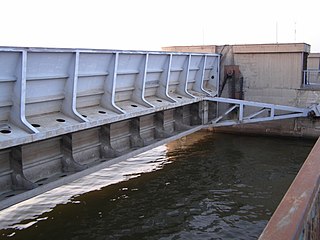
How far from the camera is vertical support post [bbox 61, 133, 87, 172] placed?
251 inches

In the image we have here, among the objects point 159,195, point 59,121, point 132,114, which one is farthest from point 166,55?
point 59,121

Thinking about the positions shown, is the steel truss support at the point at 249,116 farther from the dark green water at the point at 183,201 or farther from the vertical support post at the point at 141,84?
the vertical support post at the point at 141,84

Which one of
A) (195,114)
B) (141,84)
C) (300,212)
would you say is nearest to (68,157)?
(141,84)

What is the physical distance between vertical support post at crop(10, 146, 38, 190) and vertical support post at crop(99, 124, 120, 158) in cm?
200

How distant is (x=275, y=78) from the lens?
46.1 ft

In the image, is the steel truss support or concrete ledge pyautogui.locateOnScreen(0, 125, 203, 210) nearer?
concrete ledge pyautogui.locateOnScreen(0, 125, 203, 210)

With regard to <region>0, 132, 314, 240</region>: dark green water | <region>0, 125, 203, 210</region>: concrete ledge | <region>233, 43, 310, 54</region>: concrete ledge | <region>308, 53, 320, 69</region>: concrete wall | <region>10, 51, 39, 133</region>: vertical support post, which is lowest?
<region>0, 132, 314, 240</region>: dark green water

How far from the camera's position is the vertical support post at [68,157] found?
6.38 m

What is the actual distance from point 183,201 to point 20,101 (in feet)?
15.3

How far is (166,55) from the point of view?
9.65 meters

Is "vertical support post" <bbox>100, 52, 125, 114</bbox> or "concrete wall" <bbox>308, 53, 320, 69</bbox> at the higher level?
"concrete wall" <bbox>308, 53, 320, 69</bbox>

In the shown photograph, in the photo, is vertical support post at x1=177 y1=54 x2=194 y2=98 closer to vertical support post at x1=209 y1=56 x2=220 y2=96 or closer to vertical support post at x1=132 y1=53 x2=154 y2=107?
vertical support post at x1=132 y1=53 x2=154 y2=107

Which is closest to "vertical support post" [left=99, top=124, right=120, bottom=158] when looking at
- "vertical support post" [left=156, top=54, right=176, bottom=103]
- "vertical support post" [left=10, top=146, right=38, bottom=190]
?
"vertical support post" [left=10, top=146, right=38, bottom=190]

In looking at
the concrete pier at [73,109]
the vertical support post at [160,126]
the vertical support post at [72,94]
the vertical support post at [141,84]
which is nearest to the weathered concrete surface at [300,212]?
the concrete pier at [73,109]
